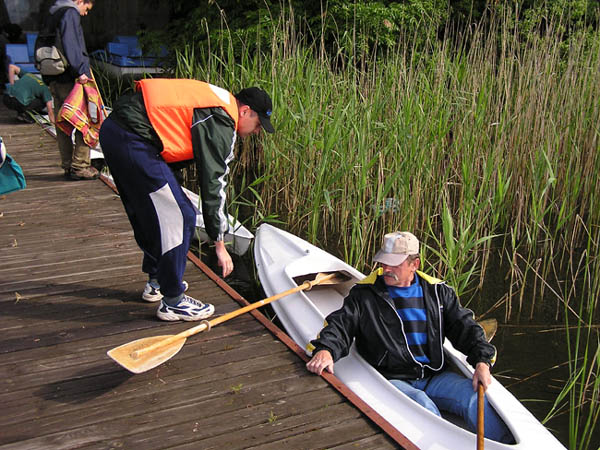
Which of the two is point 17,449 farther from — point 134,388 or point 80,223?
point 80,223

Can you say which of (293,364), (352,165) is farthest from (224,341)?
(352,165)

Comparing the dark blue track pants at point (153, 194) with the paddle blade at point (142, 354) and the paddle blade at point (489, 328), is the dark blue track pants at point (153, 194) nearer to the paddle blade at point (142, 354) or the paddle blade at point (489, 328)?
the paddle blade at point (142, 354)

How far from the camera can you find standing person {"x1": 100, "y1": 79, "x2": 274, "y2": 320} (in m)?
2.69

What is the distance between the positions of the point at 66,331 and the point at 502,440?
2.01 metres

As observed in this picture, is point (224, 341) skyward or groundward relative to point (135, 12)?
groundward

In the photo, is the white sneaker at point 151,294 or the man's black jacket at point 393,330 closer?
the man's black jacket at point 393,330

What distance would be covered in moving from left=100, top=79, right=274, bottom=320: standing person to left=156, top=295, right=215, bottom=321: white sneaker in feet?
0.79

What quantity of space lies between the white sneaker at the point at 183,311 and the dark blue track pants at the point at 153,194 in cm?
21

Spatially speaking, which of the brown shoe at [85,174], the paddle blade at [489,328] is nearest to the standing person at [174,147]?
the paddle blade at [489,328]

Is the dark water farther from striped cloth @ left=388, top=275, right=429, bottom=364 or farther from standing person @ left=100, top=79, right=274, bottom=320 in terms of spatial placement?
standing person @ left=100, top=79, right=274, bottom=320

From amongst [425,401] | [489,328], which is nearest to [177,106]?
[425,401]

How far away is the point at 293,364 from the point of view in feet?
9.02

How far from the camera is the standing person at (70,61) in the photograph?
458 centimetres

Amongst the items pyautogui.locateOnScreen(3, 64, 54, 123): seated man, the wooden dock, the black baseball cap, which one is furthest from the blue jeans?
pyautogui.locateOnScreen(3, 64, 54, 123): seated man
